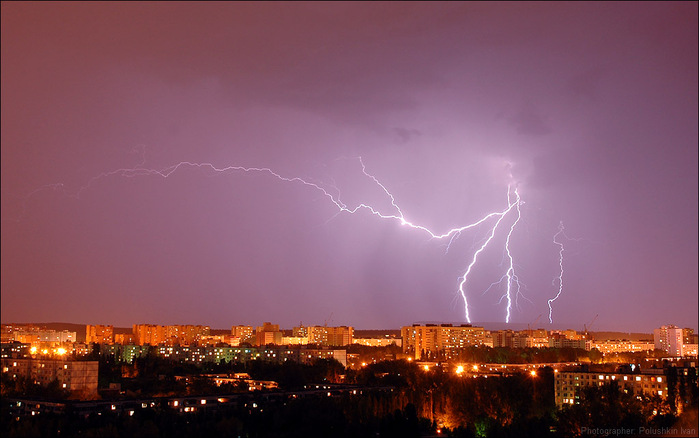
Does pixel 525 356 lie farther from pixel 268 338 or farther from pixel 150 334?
pixel 150 334

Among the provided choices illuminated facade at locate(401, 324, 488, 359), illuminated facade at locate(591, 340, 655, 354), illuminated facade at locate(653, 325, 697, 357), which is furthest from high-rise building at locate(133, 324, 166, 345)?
illuminated facade at locate(653, 325, 697, 357)

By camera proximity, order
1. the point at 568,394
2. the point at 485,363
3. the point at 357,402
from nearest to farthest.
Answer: the point at 357,402, the point at 568,394, the point at 485,363

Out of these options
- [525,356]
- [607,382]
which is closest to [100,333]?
[525,356]

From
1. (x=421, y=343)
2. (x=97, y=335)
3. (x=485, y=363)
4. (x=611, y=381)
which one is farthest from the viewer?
(x=97, y=335)

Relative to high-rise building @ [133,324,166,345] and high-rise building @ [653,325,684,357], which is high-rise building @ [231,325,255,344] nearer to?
high-rise building @ [133,324,166,345]

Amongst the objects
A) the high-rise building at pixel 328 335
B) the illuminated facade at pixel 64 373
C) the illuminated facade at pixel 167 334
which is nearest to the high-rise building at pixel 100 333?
the illuminated facade at pixel 167 334

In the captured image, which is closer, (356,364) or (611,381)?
(611,381)

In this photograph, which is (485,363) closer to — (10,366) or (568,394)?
(568,394)

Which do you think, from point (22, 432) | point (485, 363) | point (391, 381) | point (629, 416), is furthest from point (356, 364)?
point (22, 432)
